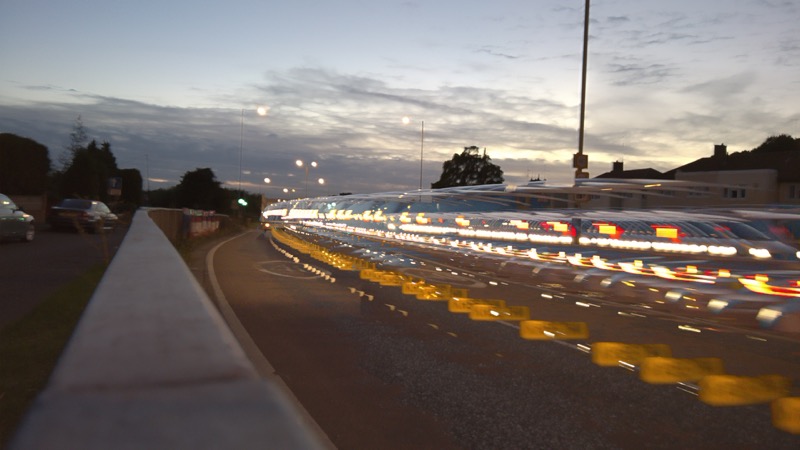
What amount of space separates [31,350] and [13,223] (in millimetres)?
18761

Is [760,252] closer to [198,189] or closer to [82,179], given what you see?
[82,179]

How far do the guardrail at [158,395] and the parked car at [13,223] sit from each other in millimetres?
23388

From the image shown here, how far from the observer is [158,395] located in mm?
2527

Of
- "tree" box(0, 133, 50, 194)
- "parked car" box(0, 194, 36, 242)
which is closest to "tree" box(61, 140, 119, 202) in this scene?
"tree" box(0, 133, 50, 194)

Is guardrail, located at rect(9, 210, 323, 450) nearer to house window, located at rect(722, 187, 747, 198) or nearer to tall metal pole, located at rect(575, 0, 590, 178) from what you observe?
tall metal pole, located at rect(575, 0, 590, 178)

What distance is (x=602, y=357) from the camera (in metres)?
9.26

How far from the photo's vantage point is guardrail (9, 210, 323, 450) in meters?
2.20

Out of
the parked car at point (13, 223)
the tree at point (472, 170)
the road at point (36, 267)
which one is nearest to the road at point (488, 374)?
the road at point (36, 267)

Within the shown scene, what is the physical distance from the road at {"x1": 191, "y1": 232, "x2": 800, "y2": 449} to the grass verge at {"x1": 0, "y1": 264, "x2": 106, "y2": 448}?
2.33 meters

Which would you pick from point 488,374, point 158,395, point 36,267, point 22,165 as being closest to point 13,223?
point 36,267

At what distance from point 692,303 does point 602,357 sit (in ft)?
18.1

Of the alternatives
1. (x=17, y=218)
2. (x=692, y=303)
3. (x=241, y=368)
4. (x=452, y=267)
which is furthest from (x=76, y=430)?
(x=17, y=218)

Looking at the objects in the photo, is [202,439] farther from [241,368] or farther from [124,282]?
[124,282]

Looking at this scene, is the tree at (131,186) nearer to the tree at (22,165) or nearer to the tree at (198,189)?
the tree at (198,189)
